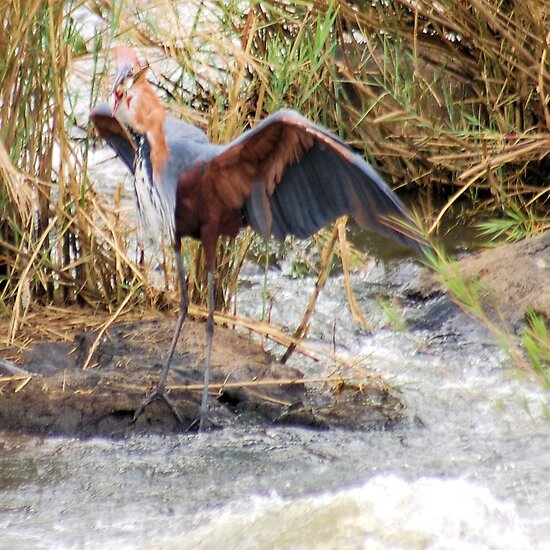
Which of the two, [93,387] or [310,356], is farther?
[310,356]

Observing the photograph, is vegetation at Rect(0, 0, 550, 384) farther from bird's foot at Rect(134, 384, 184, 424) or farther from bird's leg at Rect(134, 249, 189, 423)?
bird's foot at Rect(134, 384, 184, 424)

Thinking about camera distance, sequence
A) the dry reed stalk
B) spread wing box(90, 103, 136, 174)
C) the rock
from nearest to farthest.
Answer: spread wing box(90, 103, 136, 174), the dry reed stalk, the rock

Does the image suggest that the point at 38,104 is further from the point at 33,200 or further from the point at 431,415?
the point at 431,415

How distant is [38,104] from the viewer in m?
4.04

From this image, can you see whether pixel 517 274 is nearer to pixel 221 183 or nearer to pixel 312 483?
pixel 221 183

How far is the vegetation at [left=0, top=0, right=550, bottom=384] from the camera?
4.04 meters

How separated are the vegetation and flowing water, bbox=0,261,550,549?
1.98 ft

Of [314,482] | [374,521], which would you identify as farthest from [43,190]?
[374,521]

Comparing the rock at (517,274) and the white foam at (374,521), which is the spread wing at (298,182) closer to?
the white foam at (374,521)

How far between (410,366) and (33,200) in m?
1.56

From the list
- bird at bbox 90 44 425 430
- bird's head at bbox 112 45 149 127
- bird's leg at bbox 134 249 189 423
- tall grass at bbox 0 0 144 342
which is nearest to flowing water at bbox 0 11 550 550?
bird's leg at bbox 134 249 189 423

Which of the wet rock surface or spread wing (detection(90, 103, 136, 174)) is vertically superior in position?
spread wing (detection(90, 103, 136, 174))

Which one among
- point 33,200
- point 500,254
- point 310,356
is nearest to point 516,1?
point 500,254

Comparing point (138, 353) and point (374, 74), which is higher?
point (374, 74)
